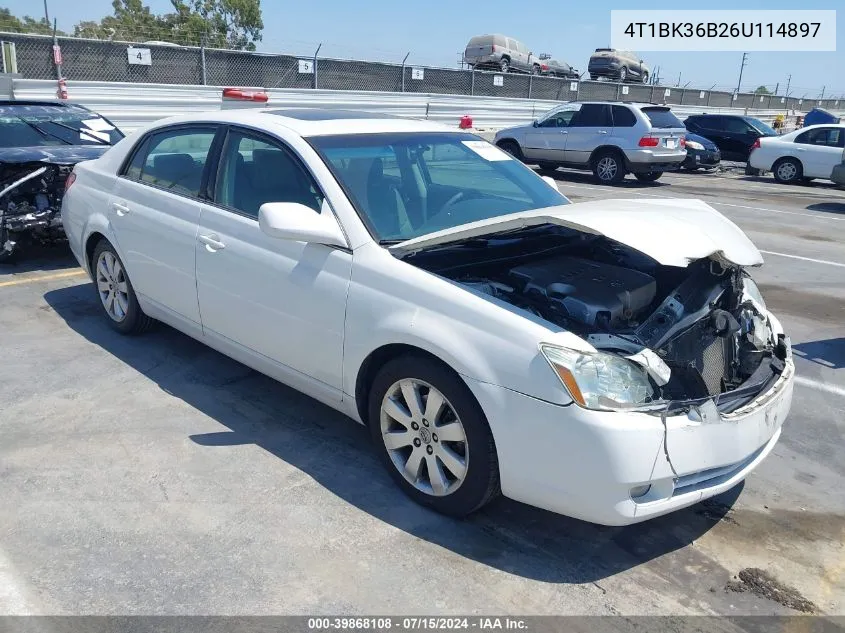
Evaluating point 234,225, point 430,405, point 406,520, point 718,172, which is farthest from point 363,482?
point 718,172

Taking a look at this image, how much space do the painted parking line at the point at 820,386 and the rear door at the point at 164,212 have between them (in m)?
4.03

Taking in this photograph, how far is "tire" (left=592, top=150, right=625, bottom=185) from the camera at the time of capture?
15953 mm

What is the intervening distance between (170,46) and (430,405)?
1578cm

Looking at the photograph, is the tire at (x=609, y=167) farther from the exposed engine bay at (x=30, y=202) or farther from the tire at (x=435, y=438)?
the tire at (x=435, y=438)

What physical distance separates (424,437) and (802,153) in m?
17.6

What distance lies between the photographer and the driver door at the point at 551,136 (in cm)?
1669

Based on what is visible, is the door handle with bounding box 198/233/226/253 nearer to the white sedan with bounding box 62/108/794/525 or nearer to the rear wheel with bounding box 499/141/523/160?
the white sedan with bounding box 62/108/794/525

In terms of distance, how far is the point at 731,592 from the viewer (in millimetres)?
2855

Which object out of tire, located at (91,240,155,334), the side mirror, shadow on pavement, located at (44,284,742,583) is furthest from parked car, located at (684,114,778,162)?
the side mirror

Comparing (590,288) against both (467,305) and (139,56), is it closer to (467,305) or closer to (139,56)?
(467,305)

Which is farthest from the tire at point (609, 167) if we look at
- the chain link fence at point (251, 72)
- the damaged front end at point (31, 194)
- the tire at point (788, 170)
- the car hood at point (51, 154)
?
the damaged front end at point (31, 194)

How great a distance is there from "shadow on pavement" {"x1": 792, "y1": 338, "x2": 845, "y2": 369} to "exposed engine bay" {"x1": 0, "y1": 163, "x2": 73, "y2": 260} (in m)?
6.60

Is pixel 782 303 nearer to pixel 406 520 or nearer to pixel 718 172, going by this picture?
pixel 406 520

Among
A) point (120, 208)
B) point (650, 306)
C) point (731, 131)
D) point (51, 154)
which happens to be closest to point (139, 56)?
point (51, 154)
